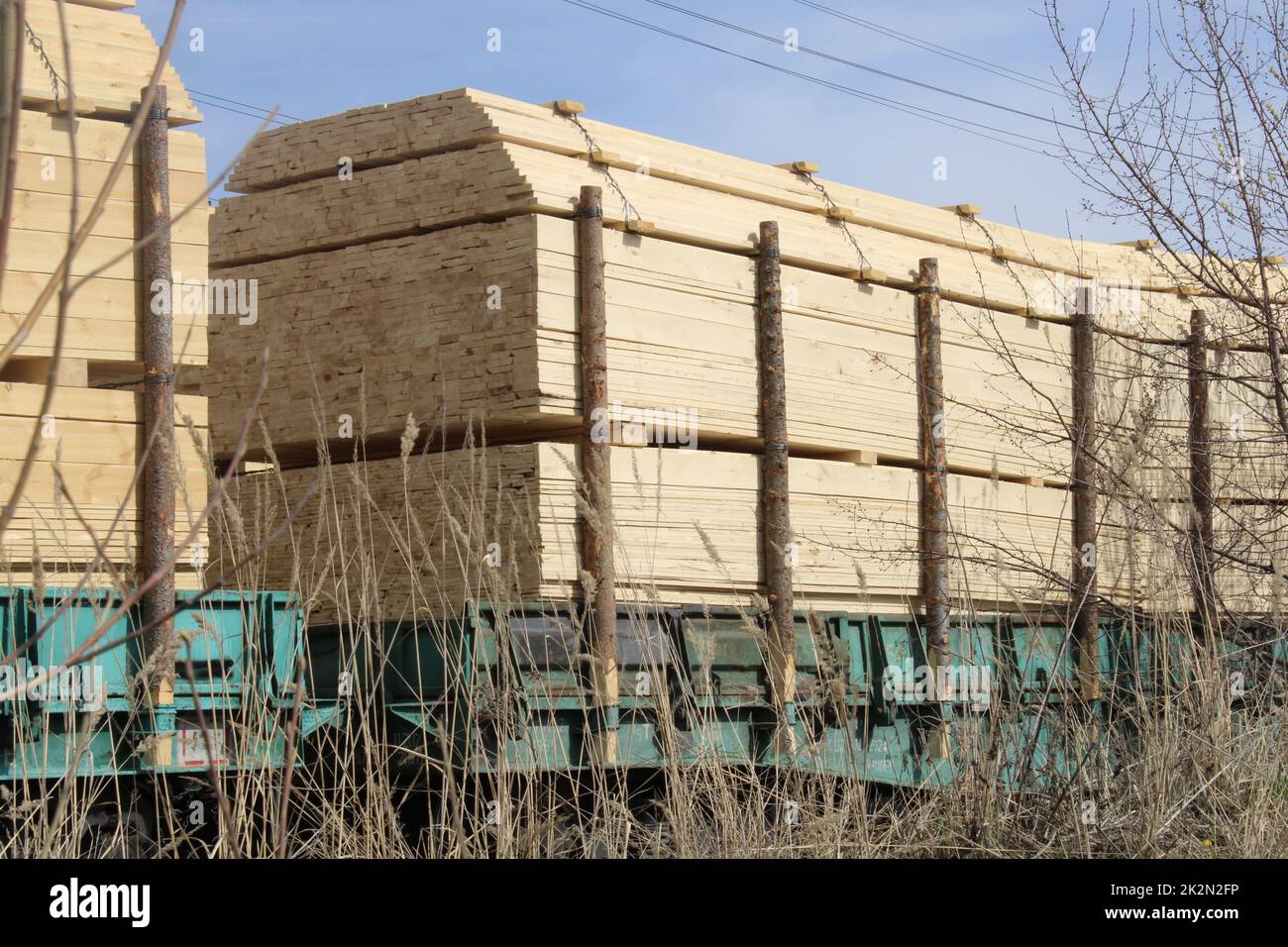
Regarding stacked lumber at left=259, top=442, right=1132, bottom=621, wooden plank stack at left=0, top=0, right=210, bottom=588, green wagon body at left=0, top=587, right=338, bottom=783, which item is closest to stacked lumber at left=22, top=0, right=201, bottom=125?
wooden plank stack at left=0, top=0, right=210, bottom=588

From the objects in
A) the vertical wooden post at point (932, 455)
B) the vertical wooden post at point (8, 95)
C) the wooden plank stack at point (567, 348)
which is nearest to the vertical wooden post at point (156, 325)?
the wooden plank stack at point (567, 348)

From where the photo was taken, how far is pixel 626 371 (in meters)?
6.80

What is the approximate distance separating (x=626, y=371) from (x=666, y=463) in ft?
1.66

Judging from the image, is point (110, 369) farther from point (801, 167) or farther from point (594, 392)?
point (801, 167)

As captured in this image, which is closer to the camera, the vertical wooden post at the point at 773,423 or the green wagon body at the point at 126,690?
the green wagon body at the point at 126,690

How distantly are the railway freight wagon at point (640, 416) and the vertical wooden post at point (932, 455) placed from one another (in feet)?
0.07

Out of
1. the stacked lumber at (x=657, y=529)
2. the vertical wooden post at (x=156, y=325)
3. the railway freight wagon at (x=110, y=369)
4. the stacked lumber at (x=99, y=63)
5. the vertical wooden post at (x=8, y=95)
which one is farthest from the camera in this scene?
the stacked lumber at (x=657, y=529)

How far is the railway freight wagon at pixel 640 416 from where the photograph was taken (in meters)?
6.25

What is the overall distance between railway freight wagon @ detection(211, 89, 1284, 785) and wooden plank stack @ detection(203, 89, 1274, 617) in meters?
0.02

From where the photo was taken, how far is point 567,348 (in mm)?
6598

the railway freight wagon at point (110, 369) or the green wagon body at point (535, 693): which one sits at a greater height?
the railway freight wagon at point (110, 369)

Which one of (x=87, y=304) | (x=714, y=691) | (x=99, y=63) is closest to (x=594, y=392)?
(x=714, y=691)

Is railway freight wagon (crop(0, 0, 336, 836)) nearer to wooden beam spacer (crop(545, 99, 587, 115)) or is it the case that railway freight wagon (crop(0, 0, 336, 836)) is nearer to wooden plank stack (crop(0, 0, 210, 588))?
wooden plank stack (crop(0, 0, 210, 588))

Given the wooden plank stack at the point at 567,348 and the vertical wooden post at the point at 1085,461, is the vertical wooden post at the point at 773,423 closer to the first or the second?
the wooden plank stack at the point at 567,348
